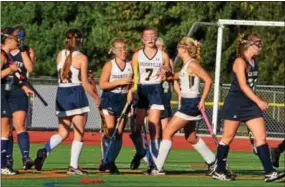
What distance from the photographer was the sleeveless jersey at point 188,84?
1602cm

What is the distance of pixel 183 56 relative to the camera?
1605 centimetres

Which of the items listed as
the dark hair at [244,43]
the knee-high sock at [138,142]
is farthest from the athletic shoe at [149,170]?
the dark hair at [244,43]

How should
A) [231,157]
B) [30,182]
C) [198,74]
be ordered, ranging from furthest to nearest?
[231,157], [198,74], [30,182]

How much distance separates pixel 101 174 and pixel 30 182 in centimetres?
188

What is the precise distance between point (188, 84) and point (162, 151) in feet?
3.34

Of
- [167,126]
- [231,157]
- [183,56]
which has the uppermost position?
[183,56]

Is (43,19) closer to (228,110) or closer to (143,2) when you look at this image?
(143,2)

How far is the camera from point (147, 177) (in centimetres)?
1559

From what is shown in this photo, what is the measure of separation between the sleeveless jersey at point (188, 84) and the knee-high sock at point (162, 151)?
71 cm

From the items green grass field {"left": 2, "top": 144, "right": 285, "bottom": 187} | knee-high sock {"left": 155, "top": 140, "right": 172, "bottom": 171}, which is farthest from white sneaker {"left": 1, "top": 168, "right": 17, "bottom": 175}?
knee-high sock {"left": 155, "top": 140, "right": 172, "bottom": 171}

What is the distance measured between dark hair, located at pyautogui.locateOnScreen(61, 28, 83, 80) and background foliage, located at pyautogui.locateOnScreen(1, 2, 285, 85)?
32719 millimetres

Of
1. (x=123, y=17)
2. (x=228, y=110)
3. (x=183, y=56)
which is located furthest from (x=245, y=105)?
(x=123, y=17)

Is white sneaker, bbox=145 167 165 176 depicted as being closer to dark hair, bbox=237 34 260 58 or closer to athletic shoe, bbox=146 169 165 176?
athletic shoe, bbox=146 169 165 176

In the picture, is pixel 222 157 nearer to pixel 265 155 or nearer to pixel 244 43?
pixel 265 155
